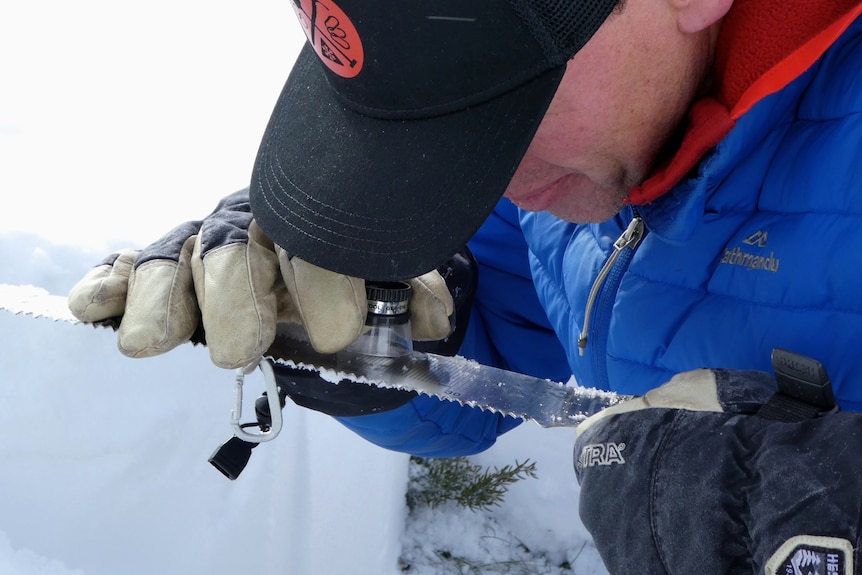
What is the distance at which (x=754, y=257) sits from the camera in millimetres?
799

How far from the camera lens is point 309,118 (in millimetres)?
819

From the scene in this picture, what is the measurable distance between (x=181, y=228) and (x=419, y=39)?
17.8 inches

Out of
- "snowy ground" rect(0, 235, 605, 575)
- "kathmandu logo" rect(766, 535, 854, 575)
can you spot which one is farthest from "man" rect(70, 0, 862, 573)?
"snowy ground" rect(0, 235, 605, 575)

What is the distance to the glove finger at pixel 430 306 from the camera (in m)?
0.96

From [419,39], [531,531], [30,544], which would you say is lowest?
[531,531]

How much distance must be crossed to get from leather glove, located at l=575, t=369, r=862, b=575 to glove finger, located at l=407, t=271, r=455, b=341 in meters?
0.26

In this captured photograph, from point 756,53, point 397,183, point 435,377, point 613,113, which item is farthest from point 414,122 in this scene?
A: point 435,377

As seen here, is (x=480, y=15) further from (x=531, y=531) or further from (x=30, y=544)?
(x=531, y=531)

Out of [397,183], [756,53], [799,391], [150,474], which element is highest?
[756,53]

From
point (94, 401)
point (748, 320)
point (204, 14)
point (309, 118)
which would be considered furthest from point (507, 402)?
point (204, 14)

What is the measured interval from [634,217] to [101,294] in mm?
643

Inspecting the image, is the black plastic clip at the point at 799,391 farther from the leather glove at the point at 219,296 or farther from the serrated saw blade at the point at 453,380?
the leather glove at the point at 219,296

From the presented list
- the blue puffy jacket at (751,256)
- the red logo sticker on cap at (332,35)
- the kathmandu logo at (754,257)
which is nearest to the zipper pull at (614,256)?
the blue puffy jacket at (751,256)

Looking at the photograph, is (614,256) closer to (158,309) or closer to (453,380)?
(453,380)
